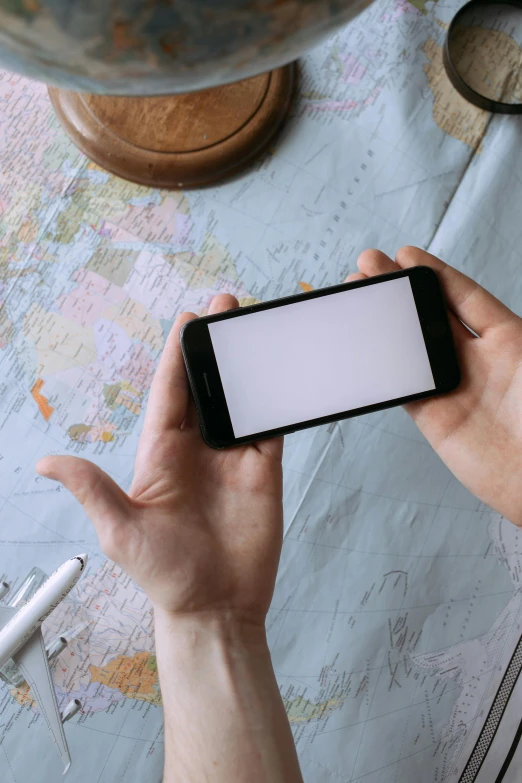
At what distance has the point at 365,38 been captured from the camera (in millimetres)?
689

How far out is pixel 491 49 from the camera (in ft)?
2.30

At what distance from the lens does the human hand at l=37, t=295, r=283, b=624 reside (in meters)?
0.43

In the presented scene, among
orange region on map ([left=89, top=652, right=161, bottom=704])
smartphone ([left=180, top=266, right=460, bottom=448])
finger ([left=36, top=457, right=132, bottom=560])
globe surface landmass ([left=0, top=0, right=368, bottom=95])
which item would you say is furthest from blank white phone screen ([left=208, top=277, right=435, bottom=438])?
globe surface landmass ([left=0, top=0, right=368, bottom=95])

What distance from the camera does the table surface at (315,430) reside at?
0.59 m

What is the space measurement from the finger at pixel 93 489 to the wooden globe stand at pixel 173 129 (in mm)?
341

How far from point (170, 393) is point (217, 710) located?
0.25m

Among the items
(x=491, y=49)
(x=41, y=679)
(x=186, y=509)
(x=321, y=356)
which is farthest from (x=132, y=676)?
(x=491, y=49)

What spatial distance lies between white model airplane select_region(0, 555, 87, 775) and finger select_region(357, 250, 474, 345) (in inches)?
14.6

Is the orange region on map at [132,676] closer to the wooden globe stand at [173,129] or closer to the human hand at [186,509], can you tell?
the human hand at [186,509]

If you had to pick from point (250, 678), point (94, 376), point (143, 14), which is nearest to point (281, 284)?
point (94, 376)

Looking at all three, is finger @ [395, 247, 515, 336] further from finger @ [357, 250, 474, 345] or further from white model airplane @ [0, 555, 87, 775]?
white model airplane @ [0, 555, 87, 775]

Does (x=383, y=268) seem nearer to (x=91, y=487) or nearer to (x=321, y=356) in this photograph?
(x=321, y=356)

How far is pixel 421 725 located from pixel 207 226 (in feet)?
1.81

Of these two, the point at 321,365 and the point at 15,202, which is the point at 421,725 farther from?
the point at 15,202
